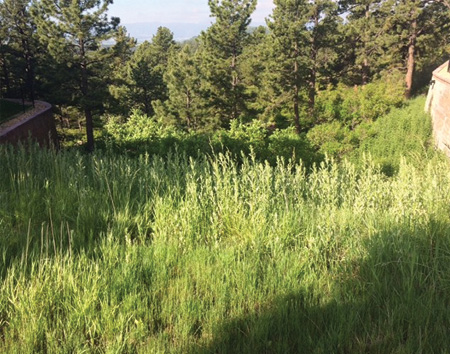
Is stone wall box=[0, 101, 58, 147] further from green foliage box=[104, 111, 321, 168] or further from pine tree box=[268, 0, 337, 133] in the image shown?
pine tree box=[268, 0, 337, 133]

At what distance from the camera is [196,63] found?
1139 inches

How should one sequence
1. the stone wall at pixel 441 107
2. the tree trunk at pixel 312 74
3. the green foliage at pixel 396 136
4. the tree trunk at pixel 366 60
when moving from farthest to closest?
the tree trunk at pixel 366 60
the tree trunk at pixel 312 74
the green foliage at pixel 396 136
the stone wall at pixel 441 107

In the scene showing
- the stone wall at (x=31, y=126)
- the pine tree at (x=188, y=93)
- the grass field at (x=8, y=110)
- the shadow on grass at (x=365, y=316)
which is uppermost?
the pine tree at (x=188, y=93)

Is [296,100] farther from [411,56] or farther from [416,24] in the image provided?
[416,24]

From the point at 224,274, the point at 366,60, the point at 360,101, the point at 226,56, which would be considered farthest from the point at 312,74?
the point at 224,274

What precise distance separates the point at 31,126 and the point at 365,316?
14.2 meters

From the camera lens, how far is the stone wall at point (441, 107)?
63.0 feet

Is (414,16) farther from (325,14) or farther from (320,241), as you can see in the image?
(320,241)

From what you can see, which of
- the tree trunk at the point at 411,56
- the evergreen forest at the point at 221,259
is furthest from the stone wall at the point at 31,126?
the tree trunk at the point at 411,56

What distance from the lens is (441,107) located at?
2045cm

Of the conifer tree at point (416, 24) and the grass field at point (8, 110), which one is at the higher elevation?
the conifer tree at point (416, 24)

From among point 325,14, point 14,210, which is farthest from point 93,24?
point 14,210

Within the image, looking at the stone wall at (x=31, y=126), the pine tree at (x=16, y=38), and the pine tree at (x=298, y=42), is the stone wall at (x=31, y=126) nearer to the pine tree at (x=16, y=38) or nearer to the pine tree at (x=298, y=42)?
the pine tree at (x=16, y=38)

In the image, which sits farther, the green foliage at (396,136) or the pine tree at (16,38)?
the pine tree at (16,38)
